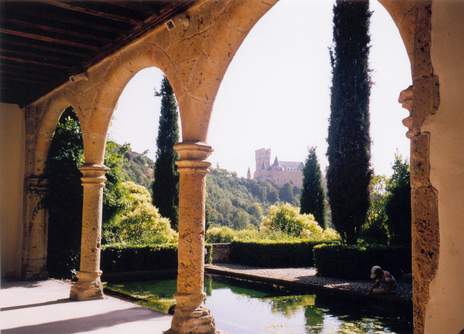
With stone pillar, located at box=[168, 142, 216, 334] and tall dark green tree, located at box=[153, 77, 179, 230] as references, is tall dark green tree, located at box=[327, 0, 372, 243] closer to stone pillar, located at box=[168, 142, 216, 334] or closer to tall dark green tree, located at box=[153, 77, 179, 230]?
tall dark green tree, located at box=[153, 77, 179, 230]

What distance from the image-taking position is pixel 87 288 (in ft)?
19.4

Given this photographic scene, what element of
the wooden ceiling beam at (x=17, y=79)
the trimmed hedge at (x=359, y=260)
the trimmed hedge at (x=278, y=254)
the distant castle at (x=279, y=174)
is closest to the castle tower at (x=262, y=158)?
the distant castle at (x=279, y=174)

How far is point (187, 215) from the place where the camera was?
4.10 metres

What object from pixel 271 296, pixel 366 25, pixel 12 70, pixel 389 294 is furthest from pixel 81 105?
pixel 366 25

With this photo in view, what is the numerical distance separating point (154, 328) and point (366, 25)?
440 inches

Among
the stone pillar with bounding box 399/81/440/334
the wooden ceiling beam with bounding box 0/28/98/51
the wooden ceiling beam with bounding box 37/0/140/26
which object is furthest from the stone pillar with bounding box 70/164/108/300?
the stone pillar with bounding box 399/81/440/334

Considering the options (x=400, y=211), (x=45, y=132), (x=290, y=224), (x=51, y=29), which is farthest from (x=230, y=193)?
(x=51, y=29)

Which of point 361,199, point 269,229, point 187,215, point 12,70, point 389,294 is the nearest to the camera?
point 187,215

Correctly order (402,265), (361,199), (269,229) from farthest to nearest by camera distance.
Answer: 1. (269,229)
2. (361,199)
3. (402,265)

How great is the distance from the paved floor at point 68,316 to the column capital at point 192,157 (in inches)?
63.7

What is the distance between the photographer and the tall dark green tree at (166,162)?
1889cm

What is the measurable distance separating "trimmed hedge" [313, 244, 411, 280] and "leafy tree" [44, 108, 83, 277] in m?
6.30

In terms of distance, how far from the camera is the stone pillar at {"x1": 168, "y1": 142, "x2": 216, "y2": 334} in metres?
3.94

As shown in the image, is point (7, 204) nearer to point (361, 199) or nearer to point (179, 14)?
point (179, 14)
